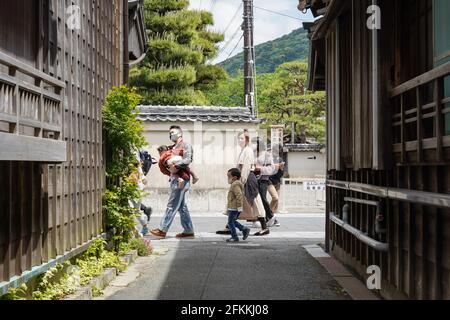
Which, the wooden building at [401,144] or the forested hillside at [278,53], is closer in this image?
the wooden building at [401,144]

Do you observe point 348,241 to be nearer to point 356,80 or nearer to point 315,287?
point 315,287

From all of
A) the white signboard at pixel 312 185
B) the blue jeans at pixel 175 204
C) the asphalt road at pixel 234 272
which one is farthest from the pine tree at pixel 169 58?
the blue jeans at pixel 175 204

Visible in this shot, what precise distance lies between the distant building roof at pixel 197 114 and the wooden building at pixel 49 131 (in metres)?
11.1

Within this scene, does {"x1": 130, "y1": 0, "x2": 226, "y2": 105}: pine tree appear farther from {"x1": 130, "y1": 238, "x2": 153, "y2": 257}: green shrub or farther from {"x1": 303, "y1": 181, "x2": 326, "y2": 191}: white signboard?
{"x1": 130, "y1": 238, "x2": 153, "y2": 257}: green shrub

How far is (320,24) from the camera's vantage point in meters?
10.4

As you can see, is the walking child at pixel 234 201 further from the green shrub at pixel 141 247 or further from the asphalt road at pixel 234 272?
the green shrub at pixel 141 247

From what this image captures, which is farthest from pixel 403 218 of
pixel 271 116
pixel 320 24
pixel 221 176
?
pixel 271 116

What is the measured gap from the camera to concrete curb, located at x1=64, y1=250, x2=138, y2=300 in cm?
674

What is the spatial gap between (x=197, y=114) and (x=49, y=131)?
15317 mm

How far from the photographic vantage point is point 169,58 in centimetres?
3138

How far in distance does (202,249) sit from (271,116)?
41466 millimetres

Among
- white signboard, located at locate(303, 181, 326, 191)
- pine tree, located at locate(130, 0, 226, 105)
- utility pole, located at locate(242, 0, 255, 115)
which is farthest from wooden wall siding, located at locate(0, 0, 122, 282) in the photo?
pine tree, located at locate(130, 0, 226, 105)

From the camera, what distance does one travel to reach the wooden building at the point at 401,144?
527 cm

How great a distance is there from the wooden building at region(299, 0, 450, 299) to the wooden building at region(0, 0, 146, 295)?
3.46 meters
